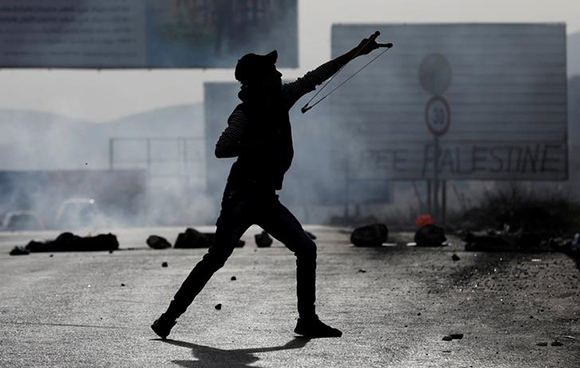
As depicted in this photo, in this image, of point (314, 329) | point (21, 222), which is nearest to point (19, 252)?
point (314, 329)

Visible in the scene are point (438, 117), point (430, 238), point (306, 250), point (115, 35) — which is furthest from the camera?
point (115, 35)

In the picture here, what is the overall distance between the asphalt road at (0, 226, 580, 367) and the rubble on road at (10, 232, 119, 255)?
3.78 m

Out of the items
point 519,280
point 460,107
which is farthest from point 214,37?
point 519,280

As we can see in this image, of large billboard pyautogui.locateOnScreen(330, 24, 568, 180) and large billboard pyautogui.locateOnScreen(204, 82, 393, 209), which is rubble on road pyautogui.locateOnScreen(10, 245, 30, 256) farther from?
large billboard pyautogui.locateOnScreen(330, 24, 568, 180)

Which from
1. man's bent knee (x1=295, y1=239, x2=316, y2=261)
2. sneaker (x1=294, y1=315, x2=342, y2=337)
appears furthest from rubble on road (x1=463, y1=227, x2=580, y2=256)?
sneaker (x1=294, y1=315, x2=342, y2=337)

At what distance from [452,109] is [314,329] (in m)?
42.9

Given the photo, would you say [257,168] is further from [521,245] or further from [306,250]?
[521,245]

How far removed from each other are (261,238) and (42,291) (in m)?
8.95

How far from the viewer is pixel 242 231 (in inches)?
330

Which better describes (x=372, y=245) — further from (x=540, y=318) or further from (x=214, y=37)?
(x=214, y=37)

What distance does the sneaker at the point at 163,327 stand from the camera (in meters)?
8.20

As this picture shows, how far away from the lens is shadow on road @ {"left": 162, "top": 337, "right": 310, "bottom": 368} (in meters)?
6.98

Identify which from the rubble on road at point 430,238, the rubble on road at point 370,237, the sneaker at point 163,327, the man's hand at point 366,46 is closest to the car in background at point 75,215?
the rubble on road at point 370,237

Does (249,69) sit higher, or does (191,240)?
(249,69)
